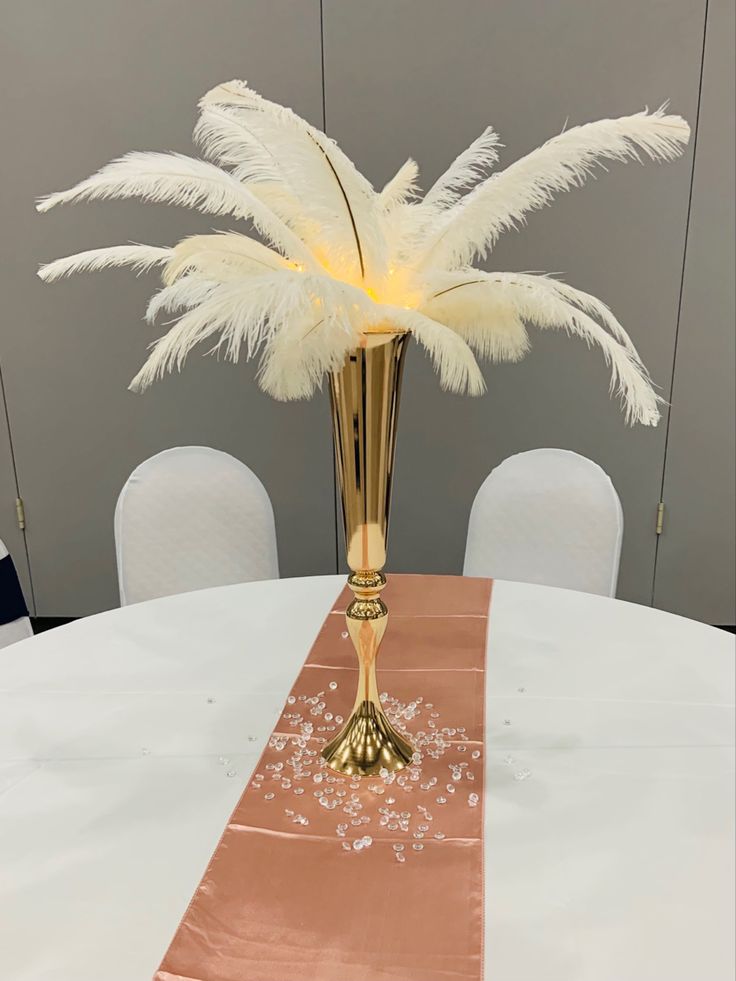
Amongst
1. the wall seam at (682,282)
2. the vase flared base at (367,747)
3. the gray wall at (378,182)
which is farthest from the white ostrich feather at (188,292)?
the wall seam at (682,282)

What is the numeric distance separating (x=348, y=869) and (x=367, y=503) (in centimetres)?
42

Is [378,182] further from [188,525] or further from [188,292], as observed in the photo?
[188,292]

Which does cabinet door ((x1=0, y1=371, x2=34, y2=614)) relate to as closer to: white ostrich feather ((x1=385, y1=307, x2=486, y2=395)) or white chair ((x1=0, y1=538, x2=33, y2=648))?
white chair ((x1=0, y1=538, x2=33, y2=648))

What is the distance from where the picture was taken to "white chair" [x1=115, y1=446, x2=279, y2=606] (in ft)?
6.21

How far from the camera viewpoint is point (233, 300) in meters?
0.81

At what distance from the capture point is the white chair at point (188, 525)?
1894 millimetres

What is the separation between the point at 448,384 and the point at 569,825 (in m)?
0.55

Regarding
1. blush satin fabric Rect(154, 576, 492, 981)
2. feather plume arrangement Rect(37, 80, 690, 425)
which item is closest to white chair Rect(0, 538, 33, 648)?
blush satin fabric Rect(154, 576, 492, 981)

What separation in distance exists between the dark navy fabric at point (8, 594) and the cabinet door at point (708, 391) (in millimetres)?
2136

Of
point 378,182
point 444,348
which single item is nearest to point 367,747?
point 444,348

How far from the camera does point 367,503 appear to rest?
998 millimetres

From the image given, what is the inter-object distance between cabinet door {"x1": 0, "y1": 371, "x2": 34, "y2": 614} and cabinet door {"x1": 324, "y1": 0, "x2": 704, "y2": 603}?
4.64 ft

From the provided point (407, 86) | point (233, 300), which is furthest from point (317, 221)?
point (407, 86)

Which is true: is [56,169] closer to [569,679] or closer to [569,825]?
[569,679]
